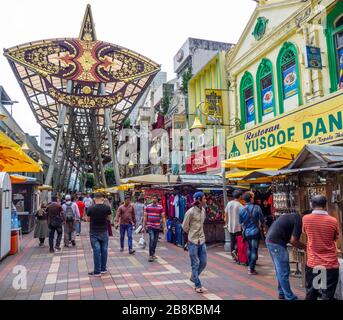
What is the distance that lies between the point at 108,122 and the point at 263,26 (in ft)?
67.9

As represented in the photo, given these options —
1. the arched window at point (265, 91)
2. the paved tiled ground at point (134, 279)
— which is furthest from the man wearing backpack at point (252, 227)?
the arched window at point (265, 91)

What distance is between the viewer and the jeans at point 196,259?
6012mm

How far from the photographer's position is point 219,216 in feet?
40.1

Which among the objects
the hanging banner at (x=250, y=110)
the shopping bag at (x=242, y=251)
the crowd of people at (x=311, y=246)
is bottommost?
the shopping bag at (x=242, y=251)

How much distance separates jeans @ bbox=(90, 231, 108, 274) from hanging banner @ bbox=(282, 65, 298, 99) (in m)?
9.19

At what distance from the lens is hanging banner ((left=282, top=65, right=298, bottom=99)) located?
1270 centimetres

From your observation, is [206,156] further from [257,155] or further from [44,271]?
[44,271]

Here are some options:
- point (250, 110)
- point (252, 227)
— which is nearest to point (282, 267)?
point (252, 227)

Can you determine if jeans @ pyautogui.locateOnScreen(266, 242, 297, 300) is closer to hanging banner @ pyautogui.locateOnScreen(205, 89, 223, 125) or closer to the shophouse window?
the shophouse window

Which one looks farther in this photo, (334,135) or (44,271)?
(334,135)

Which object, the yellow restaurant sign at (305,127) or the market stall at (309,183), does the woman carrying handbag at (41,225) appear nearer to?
the market stall at (309,183)

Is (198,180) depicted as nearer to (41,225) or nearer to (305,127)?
(305,127)

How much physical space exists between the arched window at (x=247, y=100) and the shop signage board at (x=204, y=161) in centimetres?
248
